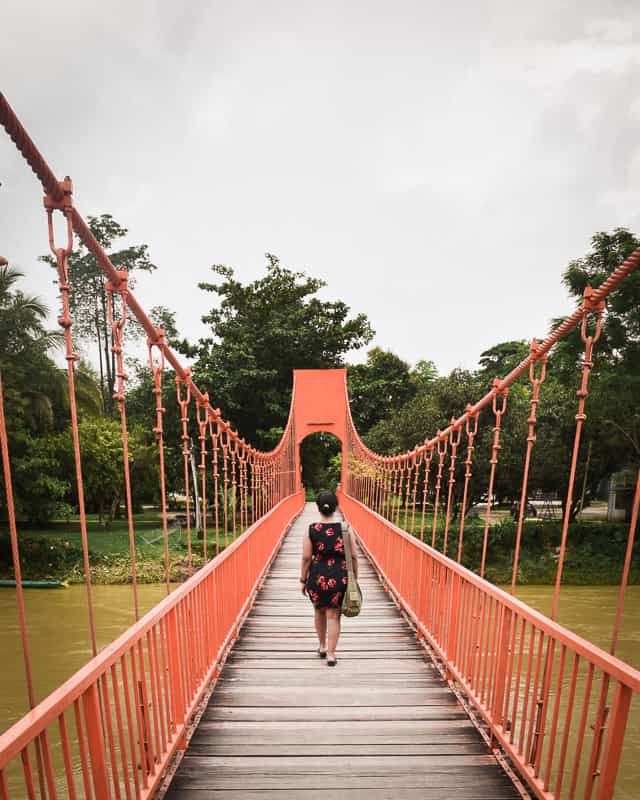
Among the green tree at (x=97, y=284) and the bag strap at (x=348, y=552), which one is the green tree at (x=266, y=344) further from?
the bag strap at (x=348, y=552)

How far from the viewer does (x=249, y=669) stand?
3.76 meters

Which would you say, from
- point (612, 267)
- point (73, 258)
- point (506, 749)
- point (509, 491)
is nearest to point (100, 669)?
point (506, 749)

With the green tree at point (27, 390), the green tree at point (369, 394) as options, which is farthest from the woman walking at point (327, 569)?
the green tree at point (369, 394)

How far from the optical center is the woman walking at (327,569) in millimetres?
3863

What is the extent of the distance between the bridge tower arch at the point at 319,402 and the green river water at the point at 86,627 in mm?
8529

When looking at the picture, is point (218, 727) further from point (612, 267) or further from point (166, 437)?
point (166, 437)

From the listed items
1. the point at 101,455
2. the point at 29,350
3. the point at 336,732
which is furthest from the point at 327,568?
the point at 101,455

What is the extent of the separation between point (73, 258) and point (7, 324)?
13.3 metres

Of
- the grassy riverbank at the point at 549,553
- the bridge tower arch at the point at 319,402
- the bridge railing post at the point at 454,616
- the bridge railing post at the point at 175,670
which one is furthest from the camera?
the bridge tower arch at the point at 319,402

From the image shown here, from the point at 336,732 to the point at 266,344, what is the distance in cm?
2173

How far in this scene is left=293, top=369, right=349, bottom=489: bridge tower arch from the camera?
21.4 metres

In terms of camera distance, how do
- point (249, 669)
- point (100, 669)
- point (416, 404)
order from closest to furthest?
1. point (100, 669)
2. point (249, 669)
3. point (416, 404)

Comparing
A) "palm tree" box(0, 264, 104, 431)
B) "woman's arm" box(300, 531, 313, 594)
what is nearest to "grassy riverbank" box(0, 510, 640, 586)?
"palm tree" box(0, 264, 104, 431)

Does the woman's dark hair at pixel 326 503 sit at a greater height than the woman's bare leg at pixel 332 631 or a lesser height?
greater
